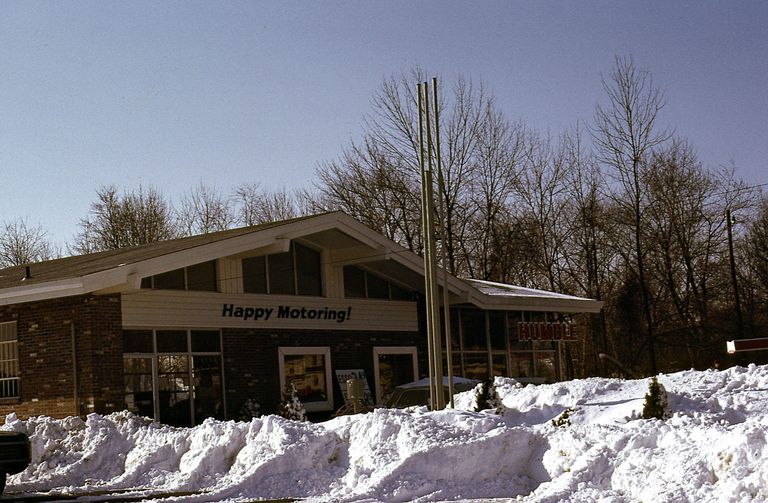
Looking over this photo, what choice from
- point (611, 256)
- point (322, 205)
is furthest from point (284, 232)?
point (611, 256)

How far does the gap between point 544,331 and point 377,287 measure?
6.83 metres

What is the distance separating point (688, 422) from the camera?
11.3 m

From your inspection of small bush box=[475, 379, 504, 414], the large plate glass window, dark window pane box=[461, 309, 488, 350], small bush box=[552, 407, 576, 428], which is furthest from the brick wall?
dark window pane box=[461, 309, 488, 350]

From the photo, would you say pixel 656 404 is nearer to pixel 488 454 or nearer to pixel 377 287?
pixel 488 454

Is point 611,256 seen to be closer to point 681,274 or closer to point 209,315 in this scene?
point 681,274

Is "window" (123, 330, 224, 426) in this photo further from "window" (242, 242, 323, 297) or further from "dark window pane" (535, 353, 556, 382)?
"dark window pane" (535, 353, 556, 382)

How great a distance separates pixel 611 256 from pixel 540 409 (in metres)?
33.2

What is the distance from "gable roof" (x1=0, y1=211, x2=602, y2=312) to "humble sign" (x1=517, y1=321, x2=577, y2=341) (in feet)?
2.32

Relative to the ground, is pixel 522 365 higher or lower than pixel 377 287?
lower

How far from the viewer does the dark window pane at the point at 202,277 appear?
22078 mm

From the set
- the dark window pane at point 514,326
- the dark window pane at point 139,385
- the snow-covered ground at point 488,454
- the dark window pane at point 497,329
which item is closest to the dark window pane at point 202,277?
the dark window pane at point 139,385

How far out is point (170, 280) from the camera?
21688 mm

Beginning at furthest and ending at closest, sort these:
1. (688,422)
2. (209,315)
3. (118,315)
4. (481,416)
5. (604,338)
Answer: (604,338), (209,315), (118,315), (481,416), (688,422)

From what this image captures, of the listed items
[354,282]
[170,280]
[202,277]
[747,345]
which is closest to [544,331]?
[354,282]
